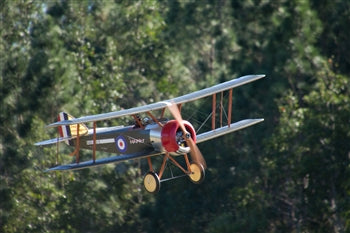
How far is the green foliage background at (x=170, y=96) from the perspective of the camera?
24.3 meters

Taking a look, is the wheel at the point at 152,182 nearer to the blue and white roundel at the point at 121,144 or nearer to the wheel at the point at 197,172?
the wheel at the point at 197,172

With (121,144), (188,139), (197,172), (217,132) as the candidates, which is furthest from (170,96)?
(188,139)

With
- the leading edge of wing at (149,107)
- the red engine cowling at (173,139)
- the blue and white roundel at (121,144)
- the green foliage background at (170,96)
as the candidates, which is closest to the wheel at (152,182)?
the red engine cowling at (173,139)

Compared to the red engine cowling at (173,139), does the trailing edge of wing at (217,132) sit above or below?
below

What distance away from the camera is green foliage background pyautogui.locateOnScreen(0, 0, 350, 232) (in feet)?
79.6

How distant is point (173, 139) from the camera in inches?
612

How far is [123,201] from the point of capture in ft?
95.0

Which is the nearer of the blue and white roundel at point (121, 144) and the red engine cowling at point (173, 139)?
the red engine cowling at point (173, 139)

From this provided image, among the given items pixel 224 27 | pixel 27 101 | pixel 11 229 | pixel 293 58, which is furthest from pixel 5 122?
pixel 224 27

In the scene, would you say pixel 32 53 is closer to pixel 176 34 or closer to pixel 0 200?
pixel 0 200

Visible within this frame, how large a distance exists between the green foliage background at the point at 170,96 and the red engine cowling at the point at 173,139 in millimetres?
7929

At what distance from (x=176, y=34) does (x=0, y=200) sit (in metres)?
14.6

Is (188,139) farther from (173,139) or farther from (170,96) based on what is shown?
(170,96)

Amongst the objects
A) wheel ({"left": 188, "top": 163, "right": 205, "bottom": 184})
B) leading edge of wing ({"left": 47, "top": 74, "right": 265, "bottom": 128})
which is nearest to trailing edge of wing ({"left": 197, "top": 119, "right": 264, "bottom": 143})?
leading edge of wing ({"left": 47, "top": 74, "right": 265, "bottom": 128})
